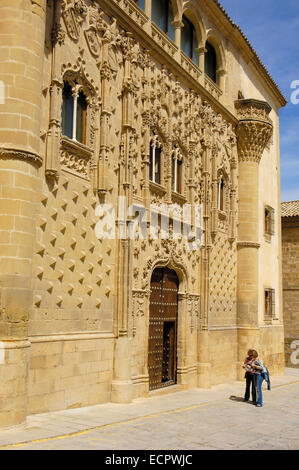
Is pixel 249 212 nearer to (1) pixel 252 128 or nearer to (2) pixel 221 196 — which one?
(2) pixel 221 196

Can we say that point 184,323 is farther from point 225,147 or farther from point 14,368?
point 14,368

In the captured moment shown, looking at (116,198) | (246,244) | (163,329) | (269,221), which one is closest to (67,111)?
(116,198)

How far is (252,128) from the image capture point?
2048cm

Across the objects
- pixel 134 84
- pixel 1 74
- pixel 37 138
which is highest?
pixel 134 84

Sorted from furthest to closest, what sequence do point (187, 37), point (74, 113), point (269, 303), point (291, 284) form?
point (291, 284)
point (269, 303)
point (187, 37)
point (74, 113)

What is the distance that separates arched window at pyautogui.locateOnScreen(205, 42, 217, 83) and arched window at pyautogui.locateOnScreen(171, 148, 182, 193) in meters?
4.35

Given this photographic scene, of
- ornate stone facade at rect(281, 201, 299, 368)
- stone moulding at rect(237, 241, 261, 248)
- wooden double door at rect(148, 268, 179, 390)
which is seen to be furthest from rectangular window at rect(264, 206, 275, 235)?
wooden double door at rect(148, 268, 179, 390)

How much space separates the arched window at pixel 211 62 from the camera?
1945 centimetres

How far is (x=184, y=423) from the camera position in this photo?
1073 cm

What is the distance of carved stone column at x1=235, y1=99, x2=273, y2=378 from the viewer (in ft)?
65.7

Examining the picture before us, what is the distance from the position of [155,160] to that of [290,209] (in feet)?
54.2

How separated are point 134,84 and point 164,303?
18.9ft

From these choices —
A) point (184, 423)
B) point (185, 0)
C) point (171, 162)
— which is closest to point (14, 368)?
point (184, 423)

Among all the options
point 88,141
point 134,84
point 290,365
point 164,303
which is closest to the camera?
point 88,141
